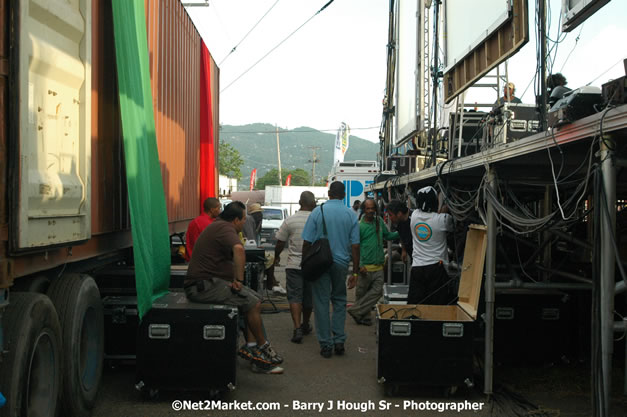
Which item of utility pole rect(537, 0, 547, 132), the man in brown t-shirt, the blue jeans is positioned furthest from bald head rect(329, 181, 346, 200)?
utility pole rect(537, 0, 547, 132)

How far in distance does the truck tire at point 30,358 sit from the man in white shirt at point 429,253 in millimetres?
4049

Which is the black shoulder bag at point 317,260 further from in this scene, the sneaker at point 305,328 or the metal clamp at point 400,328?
the metal clamp at point 400,328

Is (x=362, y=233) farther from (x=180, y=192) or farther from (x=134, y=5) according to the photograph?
(x=134, y=5)

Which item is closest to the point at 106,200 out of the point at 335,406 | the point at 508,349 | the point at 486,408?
the point at 335,406

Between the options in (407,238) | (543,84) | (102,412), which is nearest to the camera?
(102,412)

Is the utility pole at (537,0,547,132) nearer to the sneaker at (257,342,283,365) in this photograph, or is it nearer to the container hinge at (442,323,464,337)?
the container hinge at (442,323,464,337)

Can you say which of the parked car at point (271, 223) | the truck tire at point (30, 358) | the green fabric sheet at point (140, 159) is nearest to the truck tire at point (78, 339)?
the truck tire at point (30, 358)

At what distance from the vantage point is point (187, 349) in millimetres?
5473

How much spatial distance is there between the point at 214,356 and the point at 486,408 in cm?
242

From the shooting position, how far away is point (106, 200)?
220 inches

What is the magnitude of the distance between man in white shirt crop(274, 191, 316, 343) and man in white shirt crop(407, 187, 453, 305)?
4.99ft

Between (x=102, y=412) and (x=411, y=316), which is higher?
(x=411, y=316)

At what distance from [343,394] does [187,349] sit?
1.54 meters

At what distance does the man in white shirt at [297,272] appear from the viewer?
8008 millimetres
